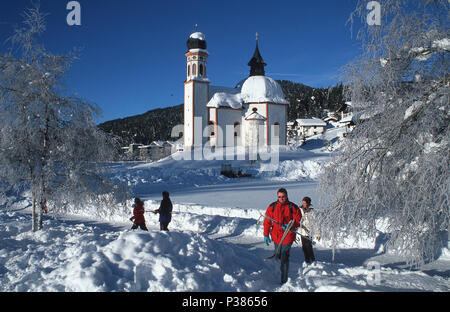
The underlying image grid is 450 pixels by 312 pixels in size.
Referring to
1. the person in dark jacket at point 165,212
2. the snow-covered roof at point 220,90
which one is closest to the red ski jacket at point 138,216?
the person in dark jacket at point 165,212

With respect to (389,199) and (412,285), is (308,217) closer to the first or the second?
(389,199)

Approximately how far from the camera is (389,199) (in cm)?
518

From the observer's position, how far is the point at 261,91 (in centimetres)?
4469

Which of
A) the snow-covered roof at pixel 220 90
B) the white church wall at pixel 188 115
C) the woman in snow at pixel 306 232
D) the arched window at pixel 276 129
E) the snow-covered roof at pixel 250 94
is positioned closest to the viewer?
the woman in snow at pixel 306 232

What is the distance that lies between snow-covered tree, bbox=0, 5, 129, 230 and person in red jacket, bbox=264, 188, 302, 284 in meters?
6.05

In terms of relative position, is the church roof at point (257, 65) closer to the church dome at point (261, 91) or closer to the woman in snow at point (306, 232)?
the church dome at point (261, 91)

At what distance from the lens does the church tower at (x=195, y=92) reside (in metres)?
42.7

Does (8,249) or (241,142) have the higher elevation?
(241,142)

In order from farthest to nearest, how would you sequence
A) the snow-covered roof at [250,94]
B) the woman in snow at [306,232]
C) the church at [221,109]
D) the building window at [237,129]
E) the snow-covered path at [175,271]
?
the building window at [237,129]
the snow-covered roof at [250,94]
the church at [221,109]
the woman in snow at [306,232]
the snow-covered path at [175,271]

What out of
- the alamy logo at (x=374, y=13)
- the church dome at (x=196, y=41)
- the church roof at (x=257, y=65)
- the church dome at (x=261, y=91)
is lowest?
the alamy logo at (x=374, y=13)

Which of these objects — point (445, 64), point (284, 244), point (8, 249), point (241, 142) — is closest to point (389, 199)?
point (284, 244)

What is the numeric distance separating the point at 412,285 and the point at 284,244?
208cm

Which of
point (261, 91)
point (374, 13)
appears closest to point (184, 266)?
point (374, 13)

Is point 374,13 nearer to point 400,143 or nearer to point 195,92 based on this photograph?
point 400,143
